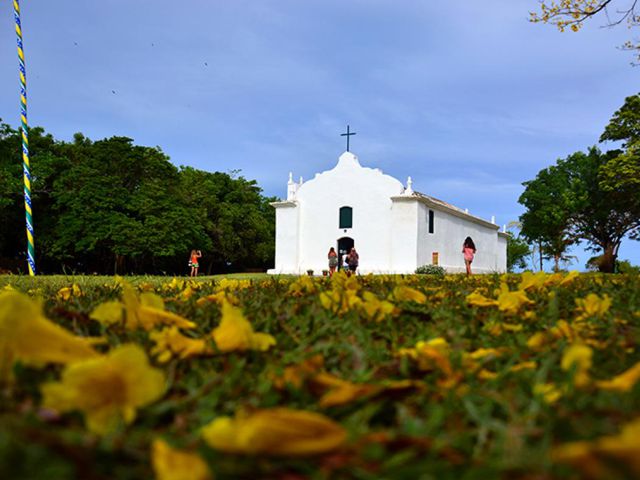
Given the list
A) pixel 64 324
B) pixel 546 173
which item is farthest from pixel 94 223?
pixel 546 173

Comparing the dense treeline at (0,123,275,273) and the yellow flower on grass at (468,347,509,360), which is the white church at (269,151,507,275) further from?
the yellow flower on grass at (468,347,509,360)

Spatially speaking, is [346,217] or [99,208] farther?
[346,217]

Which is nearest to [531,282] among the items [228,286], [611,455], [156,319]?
[228,286]

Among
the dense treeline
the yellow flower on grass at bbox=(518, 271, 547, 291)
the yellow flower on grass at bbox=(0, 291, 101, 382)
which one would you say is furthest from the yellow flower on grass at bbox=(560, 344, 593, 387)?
the dense treeline

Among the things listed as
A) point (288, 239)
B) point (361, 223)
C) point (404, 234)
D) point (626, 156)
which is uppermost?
point (626, 156)

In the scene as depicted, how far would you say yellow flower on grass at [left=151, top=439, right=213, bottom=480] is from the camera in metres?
0.36

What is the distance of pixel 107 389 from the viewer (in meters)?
0.47

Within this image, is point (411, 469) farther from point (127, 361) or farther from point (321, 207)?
point (321, 207)

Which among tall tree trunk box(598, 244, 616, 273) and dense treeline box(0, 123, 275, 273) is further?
tall tree trunk box(598, 244, 616, 273)

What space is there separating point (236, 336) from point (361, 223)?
87.5ft

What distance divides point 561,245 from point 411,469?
40913 millimetres

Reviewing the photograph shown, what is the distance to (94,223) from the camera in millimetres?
26469

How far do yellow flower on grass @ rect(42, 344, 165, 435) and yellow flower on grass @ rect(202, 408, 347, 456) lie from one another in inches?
3.8

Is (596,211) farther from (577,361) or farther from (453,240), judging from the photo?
(577,361)
